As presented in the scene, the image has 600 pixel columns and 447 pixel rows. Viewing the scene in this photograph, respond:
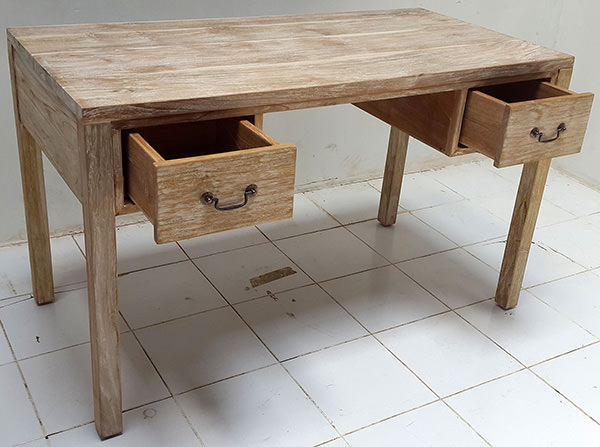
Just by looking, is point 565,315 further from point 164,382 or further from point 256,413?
point 164,382

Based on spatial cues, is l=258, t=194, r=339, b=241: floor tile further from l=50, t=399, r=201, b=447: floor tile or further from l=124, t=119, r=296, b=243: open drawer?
l=124, t=119, r=296, b=243: open drawer

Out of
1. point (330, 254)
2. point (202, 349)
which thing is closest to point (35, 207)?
point (202, 349)

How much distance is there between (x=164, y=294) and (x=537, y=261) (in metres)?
1.21

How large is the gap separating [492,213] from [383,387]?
1.14 metres

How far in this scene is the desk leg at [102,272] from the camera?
126 cm

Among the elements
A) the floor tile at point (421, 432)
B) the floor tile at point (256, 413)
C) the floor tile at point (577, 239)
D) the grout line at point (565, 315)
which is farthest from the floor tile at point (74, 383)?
the floor tile at point (577, 239)

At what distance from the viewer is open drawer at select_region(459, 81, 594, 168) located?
1.56 metres

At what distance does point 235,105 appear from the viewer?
1357 millimetres

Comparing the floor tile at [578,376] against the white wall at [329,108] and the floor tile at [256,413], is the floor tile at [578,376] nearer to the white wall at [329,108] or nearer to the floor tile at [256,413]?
the floor tile at [256,413]

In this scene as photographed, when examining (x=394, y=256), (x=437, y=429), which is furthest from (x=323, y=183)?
(x=437, y=429)

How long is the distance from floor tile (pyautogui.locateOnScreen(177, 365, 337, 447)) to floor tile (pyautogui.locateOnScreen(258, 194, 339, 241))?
726 millimetres

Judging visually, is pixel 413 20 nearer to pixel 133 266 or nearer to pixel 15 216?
pixel 133 266

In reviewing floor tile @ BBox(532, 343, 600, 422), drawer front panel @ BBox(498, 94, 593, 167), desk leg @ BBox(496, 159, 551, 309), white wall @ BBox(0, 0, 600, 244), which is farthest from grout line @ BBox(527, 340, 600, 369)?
white wall @ BBox(0, 0, 600, 244)

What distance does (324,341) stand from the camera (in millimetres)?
1855
